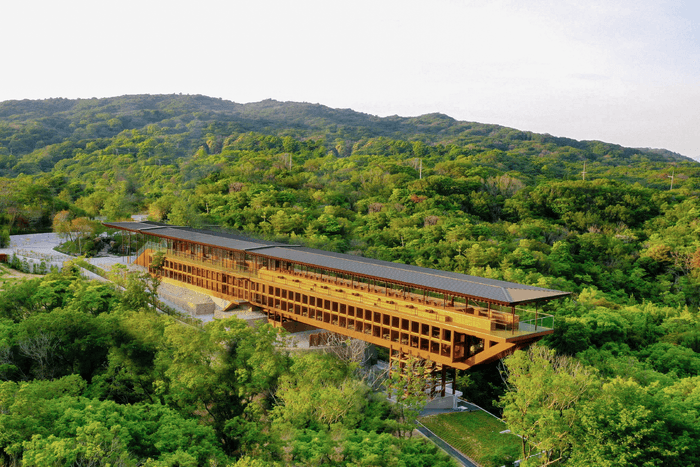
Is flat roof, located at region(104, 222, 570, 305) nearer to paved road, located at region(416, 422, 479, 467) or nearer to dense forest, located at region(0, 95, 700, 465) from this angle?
dense forest, located at region(0, 95, 700, 465)

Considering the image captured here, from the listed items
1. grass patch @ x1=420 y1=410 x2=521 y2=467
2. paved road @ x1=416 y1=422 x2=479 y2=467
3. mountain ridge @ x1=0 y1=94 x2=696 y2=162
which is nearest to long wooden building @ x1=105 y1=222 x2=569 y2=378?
grass patch @ x1=420 y1=410 x2=521 y2=467

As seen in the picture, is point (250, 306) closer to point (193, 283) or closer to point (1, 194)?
point (193, 283)

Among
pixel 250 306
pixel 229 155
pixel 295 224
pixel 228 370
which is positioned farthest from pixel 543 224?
pixel 229 155

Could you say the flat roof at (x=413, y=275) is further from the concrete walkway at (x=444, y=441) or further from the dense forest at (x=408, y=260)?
the concrete walkway at (x=444, y=441)

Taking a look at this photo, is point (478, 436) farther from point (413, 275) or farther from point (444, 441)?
point (413, 275)

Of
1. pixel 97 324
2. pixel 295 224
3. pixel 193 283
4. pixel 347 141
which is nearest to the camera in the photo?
pixel 97 324
